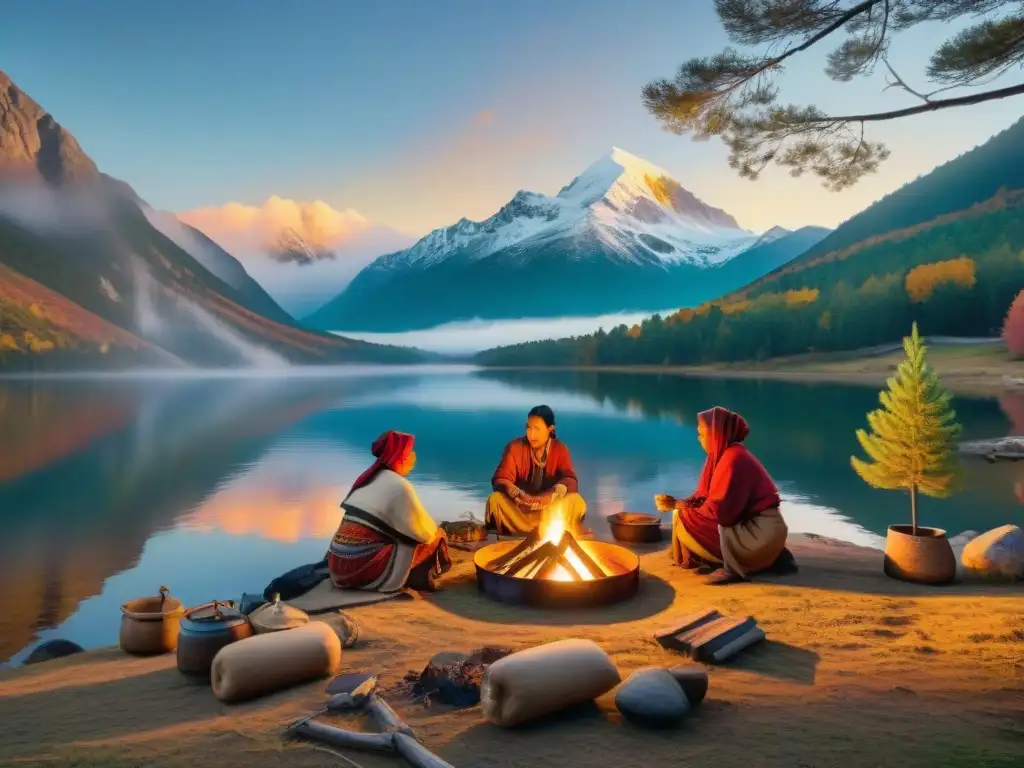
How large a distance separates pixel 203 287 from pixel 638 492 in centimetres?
15860

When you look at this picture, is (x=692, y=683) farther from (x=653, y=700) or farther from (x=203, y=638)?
(x=203, y=638)

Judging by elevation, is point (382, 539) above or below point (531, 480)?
below

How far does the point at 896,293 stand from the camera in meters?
57.0

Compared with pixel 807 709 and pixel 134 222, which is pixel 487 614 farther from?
pixel 134 222

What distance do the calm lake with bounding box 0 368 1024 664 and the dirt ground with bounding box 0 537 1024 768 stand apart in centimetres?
310

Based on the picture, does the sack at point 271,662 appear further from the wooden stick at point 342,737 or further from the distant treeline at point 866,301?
the distant treeline at point 866,301

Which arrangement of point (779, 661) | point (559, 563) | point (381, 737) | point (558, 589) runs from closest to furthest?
point (381, 737) < point (779, 661) < point (558, 589) < point (559, 563)

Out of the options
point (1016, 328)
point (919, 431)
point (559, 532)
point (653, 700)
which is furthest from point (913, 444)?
point (1016, 328)

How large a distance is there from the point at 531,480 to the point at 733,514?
2.42 m

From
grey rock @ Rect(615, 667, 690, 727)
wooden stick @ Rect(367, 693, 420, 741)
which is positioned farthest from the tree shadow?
wooden stick @ Rect(367, 693, 420, 741)

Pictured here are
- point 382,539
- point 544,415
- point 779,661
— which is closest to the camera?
point 779,661

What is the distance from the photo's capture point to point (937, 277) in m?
55.9

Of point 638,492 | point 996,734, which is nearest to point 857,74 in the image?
point 996,734

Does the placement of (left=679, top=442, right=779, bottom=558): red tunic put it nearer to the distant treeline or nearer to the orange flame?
the orange flame
